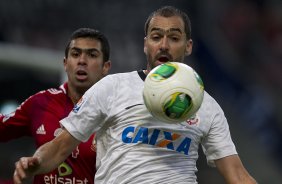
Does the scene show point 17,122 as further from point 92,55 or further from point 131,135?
point 131,135

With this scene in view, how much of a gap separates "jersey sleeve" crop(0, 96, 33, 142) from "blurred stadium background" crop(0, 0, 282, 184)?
20.1 feet

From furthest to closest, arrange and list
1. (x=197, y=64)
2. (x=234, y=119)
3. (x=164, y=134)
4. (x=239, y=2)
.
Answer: (x=239, y=2) < (x=234, y=119) < (x=197, y=64) < (x=164, y=134)

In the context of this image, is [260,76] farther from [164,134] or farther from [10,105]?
[164,134]

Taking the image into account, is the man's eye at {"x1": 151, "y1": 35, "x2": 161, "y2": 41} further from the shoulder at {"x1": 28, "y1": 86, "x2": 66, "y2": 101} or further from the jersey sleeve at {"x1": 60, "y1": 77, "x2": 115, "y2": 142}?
the shoulder at {"x1": 28, "y1": 86, "x2": 66, "y2": 101}

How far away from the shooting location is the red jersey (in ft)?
22.8

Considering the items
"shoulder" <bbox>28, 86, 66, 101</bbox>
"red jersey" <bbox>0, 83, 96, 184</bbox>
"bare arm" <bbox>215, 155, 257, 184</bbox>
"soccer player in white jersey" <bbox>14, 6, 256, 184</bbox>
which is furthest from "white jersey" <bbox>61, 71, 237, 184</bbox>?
"shoulder" <bbox>28, 86, 66, 101</bbox>

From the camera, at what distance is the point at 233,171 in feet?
18.8

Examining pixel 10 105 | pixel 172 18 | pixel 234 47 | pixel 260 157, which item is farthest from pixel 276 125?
pixel 172 18

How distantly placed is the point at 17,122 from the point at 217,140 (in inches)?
85.4

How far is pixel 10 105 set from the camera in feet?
50.2

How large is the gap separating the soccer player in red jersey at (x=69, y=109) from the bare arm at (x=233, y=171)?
4.76ft

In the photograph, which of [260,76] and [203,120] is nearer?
[203,120]

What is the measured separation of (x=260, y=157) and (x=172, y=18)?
32.9ft

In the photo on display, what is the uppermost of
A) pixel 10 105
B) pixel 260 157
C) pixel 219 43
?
pixel 219 43
